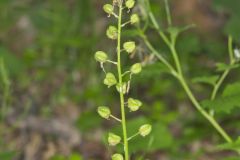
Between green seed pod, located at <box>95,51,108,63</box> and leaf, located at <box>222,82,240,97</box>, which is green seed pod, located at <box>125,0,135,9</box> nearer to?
green seed pod, located at <box>95,51,108,63</box>

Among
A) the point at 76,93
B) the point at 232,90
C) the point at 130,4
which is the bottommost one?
the point at 76,93

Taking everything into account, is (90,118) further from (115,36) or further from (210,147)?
(115,36)

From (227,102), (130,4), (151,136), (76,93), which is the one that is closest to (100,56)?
(130,4)

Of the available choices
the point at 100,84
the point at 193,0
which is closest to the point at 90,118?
the point at 100,84

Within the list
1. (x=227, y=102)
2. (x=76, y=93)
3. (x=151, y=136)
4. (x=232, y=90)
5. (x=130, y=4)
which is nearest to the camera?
(x=130, y=4)

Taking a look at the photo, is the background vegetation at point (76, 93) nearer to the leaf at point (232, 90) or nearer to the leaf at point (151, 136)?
the leaf at point (151, 136)

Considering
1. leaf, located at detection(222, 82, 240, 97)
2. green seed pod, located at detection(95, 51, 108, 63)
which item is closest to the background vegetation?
leaf, located at detection(222, 82, 240, 97)

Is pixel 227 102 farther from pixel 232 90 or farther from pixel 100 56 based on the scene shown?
pixel 100 56
